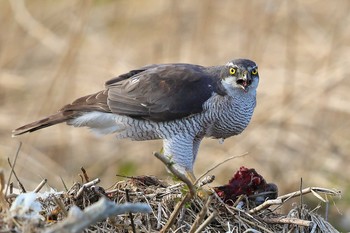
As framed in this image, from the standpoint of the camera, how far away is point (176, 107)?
19.1 ft

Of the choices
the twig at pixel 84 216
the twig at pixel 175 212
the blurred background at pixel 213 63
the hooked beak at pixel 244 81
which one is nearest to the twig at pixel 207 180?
the twig at pixel 175 212

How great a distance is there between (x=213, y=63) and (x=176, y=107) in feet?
11.1

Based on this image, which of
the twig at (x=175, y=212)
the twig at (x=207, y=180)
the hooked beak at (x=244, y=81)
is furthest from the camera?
the hooked beak at (x=244, y=81)

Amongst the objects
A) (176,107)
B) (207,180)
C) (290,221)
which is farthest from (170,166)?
(176,107)

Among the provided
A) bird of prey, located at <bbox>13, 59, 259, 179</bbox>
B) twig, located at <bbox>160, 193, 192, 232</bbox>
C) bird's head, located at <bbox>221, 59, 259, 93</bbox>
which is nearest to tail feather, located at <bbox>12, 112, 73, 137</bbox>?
bird of prey, located at <bbox>13, 59, 259, 179</bbox>

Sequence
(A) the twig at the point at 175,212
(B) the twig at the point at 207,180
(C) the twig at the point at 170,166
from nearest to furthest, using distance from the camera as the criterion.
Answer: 1. (C) the twig at the point at 170,166
2. (A) the twig at the point at 175,212
3. (B) the twig at the point at 207,180

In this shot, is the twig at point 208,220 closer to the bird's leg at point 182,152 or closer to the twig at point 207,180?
the twig at point 207,180

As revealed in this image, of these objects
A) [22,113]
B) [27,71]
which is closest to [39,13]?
[27,71]

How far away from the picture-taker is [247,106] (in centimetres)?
575

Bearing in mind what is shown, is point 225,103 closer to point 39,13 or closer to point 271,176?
point 271,176

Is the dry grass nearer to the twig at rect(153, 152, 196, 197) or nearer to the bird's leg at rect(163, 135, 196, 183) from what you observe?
the twig at rect(153, 152, 196, 197)

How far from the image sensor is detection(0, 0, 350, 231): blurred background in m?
8.19

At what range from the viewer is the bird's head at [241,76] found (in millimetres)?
5551

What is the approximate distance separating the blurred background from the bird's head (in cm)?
232
